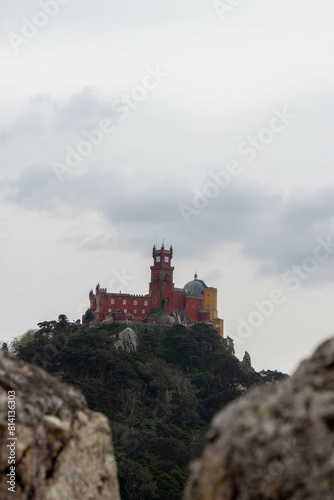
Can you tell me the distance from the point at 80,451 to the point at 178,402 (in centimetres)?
7693

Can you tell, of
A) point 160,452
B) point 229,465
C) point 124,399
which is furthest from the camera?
point 124,399

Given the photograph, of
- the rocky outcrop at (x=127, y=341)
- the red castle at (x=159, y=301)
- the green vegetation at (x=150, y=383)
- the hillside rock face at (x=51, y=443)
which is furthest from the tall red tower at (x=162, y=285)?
the hillside rock face at (x=51, y=443)

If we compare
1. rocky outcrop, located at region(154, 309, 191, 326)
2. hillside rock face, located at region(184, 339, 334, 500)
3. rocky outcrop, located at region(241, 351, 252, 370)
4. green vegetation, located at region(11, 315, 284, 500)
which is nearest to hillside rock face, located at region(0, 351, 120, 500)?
hillside rock face, located at region(184, 339, 334, 500)

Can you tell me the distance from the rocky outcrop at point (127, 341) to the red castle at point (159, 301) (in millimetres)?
5075

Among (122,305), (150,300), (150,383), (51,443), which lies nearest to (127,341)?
(150,383)

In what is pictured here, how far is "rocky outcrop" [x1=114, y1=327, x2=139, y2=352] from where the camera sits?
3519 inches

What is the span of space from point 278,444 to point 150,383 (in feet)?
268

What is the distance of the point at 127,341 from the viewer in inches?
3568

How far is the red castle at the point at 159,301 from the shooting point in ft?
319

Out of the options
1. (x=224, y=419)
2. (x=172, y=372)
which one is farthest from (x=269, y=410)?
(x=172, y=372)

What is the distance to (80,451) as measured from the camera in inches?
267

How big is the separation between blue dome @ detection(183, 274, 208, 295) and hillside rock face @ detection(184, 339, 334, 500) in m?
97.4

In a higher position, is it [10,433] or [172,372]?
[172,372]

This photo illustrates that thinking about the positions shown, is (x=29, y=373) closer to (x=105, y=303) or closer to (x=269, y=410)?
(x=269, y=410)
